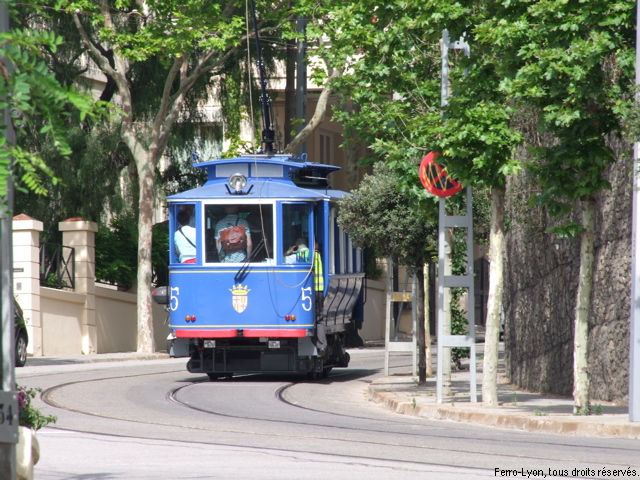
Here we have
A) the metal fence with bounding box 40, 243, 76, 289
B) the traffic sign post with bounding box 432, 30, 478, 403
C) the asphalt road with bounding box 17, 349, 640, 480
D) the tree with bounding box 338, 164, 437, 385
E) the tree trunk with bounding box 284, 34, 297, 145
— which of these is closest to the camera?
the asphalt road with bounding box 17, 349, 640, 480

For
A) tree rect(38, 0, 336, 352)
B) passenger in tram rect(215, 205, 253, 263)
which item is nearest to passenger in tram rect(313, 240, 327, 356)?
passenger in tram rect(215, 205, 253, 263)

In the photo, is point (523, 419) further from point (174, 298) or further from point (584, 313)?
point (174, 298)

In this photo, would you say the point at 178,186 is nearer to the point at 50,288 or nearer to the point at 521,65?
the point at 50,288

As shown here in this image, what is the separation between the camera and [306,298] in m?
19.0

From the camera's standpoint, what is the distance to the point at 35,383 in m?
19.5

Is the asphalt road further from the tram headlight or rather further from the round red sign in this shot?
the tram headlight

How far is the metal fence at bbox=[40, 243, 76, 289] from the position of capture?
95.0ft

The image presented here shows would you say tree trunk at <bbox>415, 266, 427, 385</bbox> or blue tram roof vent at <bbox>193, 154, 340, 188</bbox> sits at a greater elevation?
blue tram roof vent at <bbox>193, 154, 340, 188</bbox>

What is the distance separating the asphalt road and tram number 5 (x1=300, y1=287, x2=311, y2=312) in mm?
1360

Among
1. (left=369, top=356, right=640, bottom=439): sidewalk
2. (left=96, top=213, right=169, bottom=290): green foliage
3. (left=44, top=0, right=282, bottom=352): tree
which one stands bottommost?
(left=369, top=356, right=640, bottom=439): sidewalk

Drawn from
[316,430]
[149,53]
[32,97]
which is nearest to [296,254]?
[316,430]

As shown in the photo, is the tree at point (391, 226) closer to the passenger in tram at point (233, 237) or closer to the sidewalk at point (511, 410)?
the sidewalk at point (511, 410)

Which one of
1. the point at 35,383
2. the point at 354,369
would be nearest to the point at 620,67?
the point at 35,383

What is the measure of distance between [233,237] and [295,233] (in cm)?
99
